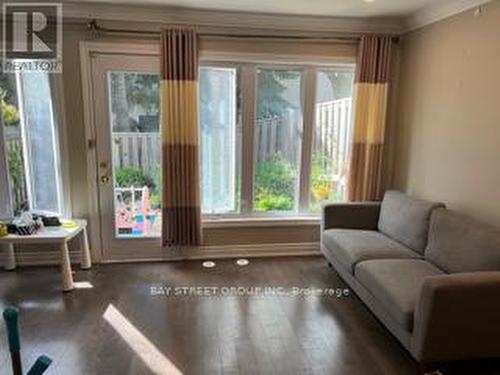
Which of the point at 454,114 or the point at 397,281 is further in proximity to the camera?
the point at 454,114

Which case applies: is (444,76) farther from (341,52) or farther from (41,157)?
(41,157)

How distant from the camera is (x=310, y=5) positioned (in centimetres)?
327

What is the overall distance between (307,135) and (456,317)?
7.72 ft

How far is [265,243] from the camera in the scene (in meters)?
4.03

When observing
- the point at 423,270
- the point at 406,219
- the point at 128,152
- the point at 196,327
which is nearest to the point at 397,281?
the point at 423,270

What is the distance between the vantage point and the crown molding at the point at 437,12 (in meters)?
2.91

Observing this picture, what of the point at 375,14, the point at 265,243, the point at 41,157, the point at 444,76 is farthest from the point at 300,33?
the point at 41,157

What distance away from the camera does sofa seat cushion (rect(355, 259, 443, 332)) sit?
2.19 metres

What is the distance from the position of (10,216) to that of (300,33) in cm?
333

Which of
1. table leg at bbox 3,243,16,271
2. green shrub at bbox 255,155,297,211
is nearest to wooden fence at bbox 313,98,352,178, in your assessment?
green shrub at bbox 255,155,297,211

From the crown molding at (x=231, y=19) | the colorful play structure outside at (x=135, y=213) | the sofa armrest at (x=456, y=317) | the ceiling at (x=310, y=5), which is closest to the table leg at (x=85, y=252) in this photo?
the colorful play structure outside at (x=135, y=213)

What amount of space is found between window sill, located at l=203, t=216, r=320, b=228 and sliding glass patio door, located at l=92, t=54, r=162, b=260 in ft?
1.87

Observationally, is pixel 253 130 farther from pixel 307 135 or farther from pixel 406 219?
pixel 406 219

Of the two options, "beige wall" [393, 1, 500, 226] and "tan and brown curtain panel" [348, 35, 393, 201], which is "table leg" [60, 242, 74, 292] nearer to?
"tan and brown curtain panel" [348, 35, 393, 201]
